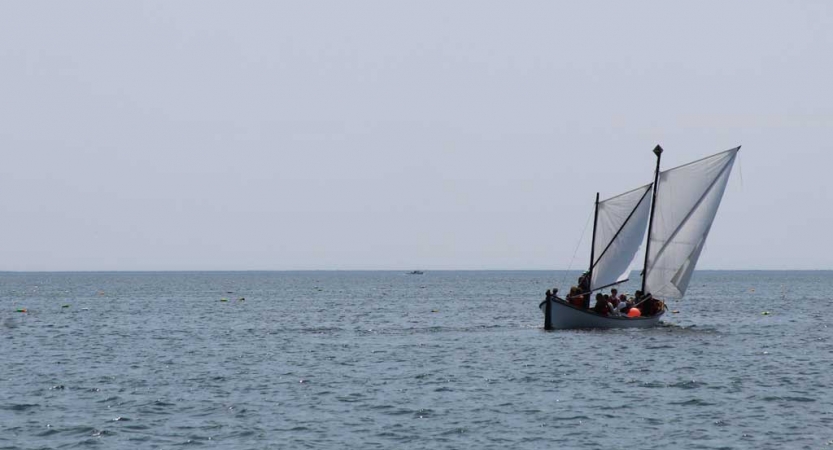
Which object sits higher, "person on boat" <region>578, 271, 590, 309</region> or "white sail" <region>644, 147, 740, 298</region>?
"white sail" <region>644, 147, 740, 298</region>

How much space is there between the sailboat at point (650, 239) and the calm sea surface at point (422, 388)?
1575 millimetres

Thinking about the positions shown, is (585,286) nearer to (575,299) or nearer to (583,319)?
(575,299)


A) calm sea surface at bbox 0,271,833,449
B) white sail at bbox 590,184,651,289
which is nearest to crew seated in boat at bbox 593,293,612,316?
white sail at bbox 590,184,651,289

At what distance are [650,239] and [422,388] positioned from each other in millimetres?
28683

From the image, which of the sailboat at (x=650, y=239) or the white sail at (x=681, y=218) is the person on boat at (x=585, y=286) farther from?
the white sail at (x=681, y=218)

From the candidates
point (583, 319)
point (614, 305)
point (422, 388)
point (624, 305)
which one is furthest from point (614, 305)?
point (422, 388)

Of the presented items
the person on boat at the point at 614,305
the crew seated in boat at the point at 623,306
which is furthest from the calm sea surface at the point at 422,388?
the crew seated in boat at the point at 623,306

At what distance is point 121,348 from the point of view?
2248 inches

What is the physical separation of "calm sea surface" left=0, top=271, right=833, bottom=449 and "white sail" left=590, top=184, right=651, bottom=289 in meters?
3.87

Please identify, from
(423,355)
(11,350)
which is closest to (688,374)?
(423,355)

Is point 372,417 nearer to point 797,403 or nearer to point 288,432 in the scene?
point 288,432

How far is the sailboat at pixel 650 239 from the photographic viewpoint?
60.9 metres

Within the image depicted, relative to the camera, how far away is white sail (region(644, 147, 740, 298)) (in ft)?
196

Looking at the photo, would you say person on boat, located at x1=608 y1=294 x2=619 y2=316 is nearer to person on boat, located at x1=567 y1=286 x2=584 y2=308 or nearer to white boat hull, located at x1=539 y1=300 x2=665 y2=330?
white boat hull, located at x1=539 y1=300 x2=665 y2=330
